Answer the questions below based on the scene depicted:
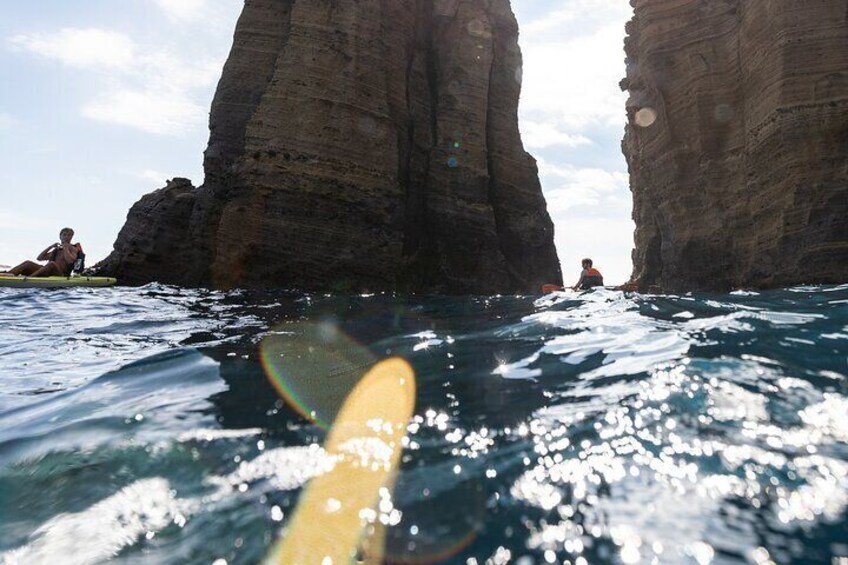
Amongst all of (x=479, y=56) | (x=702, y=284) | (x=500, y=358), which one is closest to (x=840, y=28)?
(x=702, y=284)

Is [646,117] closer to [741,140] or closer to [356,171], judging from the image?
[741,140]

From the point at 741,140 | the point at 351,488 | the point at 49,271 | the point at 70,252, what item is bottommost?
the point at 351,488

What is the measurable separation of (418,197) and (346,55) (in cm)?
629

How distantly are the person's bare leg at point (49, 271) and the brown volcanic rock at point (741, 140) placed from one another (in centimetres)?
2313

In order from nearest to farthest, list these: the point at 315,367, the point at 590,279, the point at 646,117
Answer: the point at 315,367
the point at 590,279
the point at 646,117

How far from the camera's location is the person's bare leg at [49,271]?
54.4 feet

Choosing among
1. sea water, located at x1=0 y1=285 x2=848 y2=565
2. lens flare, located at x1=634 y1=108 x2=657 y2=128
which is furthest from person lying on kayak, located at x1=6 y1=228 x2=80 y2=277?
lens flare, located at x1=634 y1=108 x2=657 y2=128

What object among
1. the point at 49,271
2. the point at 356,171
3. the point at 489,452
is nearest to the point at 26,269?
the point at 49,271

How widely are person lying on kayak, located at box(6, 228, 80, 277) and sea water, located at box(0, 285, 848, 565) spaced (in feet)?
43.7

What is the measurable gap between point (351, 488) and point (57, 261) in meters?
18.9

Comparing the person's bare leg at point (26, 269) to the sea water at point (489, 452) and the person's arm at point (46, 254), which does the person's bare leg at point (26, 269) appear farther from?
the sea water at point (489, 452)

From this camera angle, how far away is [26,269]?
16.8 metres

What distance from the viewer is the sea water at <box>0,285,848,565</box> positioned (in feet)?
6.81

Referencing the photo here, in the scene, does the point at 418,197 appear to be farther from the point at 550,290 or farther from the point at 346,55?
the point at 550,290
